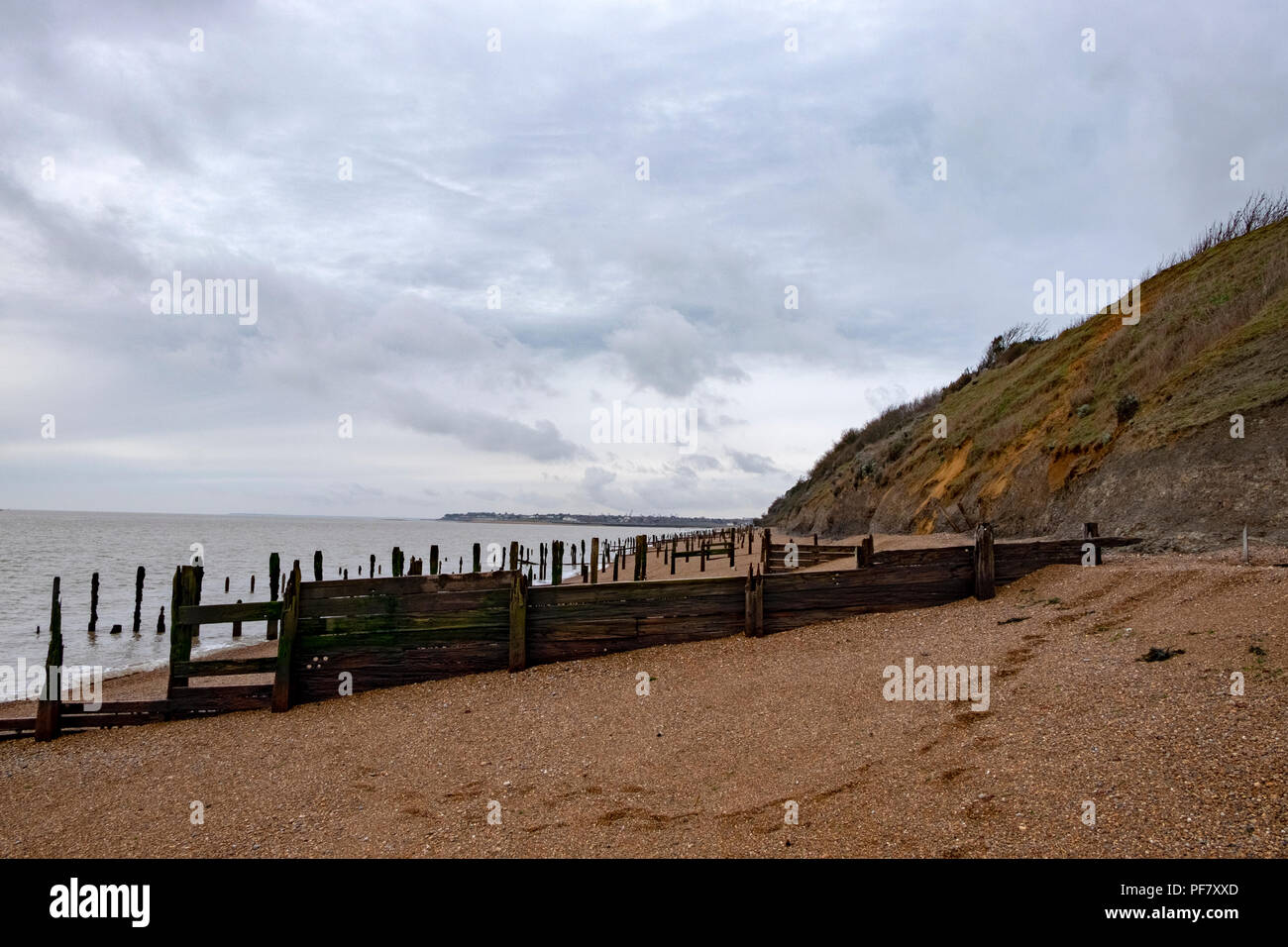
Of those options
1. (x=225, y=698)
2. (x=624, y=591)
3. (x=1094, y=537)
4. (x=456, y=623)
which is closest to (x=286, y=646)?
(x=225, y=698)

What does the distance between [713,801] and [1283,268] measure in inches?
825

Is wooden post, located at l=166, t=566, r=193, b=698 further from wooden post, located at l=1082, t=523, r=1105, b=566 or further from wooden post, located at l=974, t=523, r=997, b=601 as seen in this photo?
wooden post, located at l=1082, t=523, r=1105, b=566

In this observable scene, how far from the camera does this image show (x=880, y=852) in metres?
4.91

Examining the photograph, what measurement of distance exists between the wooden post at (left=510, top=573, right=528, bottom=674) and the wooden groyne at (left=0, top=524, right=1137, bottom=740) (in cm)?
2

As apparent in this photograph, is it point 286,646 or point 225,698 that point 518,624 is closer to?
point 286,646

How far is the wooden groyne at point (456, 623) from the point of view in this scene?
10.2 meters

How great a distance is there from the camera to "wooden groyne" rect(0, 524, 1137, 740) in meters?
10.2

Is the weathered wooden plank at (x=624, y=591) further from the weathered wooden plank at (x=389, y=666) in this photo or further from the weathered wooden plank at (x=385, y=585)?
the weathered wooden plank at (x=389, y=666)

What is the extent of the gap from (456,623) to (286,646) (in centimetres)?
227

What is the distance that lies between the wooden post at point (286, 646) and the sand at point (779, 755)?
0.72ft

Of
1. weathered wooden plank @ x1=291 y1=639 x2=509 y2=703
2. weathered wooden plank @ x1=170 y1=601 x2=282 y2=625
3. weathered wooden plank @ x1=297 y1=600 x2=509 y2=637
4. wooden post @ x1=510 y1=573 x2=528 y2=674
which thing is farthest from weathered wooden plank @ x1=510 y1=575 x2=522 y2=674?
weathered wooden plank @ x1=170 y1=601 x2=282 y2=625

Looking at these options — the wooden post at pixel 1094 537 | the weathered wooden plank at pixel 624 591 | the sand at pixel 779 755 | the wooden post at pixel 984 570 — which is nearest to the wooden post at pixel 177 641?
the sand at pixel 779 755

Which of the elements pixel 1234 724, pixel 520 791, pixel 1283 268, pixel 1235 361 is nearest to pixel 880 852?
pixel 1234 724
